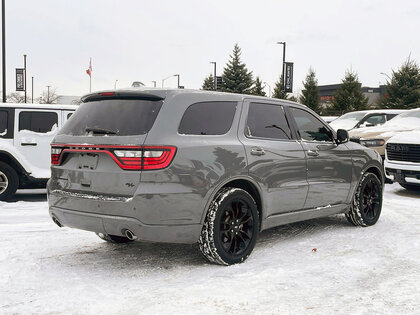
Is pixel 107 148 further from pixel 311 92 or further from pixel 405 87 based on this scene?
pixel 311 92

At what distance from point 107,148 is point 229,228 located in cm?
143

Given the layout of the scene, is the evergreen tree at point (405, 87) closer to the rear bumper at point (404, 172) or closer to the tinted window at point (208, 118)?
the rear bumper at point (404, 172)

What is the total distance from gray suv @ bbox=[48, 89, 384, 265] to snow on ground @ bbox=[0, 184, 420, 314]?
37 centimetres

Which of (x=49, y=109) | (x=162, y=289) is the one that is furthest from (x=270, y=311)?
(x=49, y=109)

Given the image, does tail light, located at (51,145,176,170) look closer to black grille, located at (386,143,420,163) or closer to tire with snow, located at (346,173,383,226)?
tire with snow, located at (346,173,383,226)

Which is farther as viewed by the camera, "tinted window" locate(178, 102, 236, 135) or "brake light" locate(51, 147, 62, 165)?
"brake light" locate(51, 147, 62, 165)

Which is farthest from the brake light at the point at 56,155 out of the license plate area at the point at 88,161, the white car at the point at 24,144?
the white car at the point at 24,144

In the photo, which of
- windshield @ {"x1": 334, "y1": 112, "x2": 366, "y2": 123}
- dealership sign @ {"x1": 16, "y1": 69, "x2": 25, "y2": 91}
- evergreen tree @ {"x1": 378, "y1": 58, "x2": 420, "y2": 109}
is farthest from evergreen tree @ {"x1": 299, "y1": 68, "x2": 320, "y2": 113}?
windshield @ {"x1": 334, "y1": 112, "x2": 366, "y2": 123}

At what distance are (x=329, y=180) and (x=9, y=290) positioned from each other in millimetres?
3837

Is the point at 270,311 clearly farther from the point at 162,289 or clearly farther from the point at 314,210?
the point at 314,210

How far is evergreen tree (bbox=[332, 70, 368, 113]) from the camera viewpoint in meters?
42.4

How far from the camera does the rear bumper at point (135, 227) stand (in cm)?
436

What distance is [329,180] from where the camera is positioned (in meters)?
6.17

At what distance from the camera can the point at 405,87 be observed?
38.4 meters
